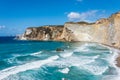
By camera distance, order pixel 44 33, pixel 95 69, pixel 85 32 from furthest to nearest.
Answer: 1. pixel 44 33
2. pixel 85 32
3. pixel 95 69

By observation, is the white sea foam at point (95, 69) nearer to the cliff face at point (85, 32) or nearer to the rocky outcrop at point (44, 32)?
the cliff face at point (85, 32)

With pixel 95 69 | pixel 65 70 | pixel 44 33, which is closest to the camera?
pixel 65 70

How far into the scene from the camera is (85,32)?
99.6 metres

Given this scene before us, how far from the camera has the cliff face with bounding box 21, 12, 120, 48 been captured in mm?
70875

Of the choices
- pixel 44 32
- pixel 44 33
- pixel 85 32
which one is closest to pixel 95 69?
pixel 85 32

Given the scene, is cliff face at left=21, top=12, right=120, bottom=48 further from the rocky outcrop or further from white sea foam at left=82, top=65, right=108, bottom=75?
white sea foam at left=82, top=65, right=108, bottom=75

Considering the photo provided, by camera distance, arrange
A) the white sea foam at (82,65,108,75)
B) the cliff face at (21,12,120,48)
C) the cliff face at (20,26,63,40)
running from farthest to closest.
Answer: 1. the cliff face at (20,26,63,40)
2. the cliff face at (21,12,120,48)
3. the white sea foam at (82,65,108,75)

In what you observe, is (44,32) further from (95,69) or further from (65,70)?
(65,70)

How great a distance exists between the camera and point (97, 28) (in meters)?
94.2

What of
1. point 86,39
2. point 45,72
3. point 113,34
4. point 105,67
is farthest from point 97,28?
point 45,72

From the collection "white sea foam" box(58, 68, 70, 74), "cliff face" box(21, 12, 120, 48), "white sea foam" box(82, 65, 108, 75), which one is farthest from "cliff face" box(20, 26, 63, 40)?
"white sea foam" box(58, 68, 70, 74)

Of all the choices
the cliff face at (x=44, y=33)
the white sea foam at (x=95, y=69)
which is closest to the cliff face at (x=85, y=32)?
the cliff face at (x=44, y=33)

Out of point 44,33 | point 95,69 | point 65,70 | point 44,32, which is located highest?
point 44,32

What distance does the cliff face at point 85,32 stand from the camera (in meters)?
70.9
